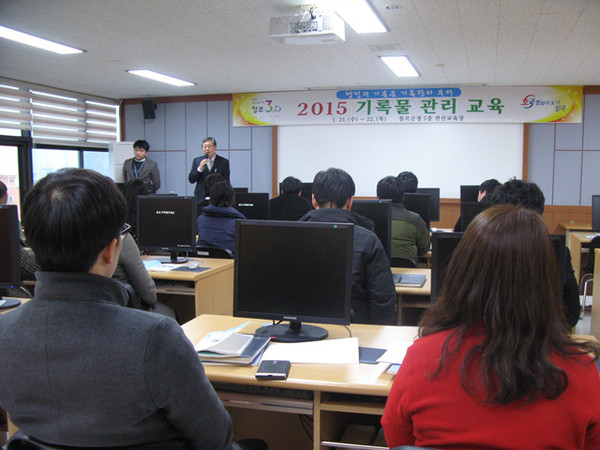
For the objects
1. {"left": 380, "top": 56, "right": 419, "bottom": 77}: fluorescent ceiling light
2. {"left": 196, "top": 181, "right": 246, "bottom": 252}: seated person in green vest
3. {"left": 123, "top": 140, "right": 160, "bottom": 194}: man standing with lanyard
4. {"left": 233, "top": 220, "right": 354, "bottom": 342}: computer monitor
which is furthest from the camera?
{"left": 123, "top": 140, "right": 160, "bottom": 194}: man standing with lanyard

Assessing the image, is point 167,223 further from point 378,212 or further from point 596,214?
point 596,214

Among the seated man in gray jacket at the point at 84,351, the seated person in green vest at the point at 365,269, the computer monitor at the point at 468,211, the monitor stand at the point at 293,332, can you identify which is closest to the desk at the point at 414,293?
the seated person in green vest at the point at 365,269

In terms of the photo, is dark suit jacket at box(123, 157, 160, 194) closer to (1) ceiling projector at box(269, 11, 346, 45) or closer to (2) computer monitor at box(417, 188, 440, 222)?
(2) computer monitor at box(417, 188, 440, 222)

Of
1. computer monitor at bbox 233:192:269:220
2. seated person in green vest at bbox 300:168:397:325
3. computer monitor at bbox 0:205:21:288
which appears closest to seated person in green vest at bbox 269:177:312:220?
computer monitor at bbox 233:192:269:220

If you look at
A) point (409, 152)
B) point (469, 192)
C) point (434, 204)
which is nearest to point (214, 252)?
point (434, 204)

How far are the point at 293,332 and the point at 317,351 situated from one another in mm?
209

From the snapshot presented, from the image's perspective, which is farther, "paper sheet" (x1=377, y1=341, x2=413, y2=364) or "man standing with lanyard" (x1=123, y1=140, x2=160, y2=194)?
"man standing with lanyard" (x1=123, y1=140, x2=160, y2=194)

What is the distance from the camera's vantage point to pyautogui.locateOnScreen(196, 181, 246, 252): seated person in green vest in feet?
13.9

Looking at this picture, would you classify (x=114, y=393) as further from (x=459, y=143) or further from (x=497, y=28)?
(x=459, y=143)

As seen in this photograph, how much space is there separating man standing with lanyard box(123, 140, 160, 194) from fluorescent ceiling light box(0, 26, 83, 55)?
263 cm

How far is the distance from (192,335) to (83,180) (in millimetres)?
1215

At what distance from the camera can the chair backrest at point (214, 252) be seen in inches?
167

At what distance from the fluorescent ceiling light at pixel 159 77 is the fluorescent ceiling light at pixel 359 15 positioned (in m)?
3.37

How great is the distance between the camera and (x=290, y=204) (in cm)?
571
